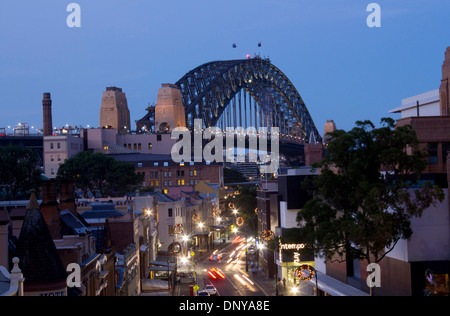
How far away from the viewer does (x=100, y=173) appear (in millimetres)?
123812

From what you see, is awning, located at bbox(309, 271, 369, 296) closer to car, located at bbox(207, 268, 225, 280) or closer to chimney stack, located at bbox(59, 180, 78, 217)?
chimney stack, located at bbox(59, 180, 78, 217)

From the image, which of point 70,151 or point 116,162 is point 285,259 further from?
point 70,151

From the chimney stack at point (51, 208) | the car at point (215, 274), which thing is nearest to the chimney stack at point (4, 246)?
the chimney stack at point (51, 208)

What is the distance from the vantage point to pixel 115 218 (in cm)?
5278

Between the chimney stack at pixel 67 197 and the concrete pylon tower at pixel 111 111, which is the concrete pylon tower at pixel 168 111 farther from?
the chimney stack at pixel 67 197

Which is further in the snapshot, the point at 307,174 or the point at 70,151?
the point at 70,151

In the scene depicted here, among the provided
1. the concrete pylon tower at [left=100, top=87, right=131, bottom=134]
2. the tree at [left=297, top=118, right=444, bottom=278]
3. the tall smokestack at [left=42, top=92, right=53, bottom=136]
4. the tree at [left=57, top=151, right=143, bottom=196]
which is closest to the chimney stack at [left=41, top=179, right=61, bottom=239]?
the tree at [left=297, top=118, right=444, bottom=278]

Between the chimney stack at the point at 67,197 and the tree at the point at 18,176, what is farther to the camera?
the tree at the point at 18,176

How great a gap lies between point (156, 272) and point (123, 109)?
12217 cm

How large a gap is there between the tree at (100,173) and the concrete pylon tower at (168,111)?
2459 inches

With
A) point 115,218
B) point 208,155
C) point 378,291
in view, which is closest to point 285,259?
point 115,218

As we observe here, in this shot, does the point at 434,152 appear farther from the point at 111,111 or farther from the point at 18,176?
the point at 111,111

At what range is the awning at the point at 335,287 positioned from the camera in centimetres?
4241

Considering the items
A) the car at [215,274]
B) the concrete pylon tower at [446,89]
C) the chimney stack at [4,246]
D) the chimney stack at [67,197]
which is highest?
the concrete pylon tower at [446,89]
